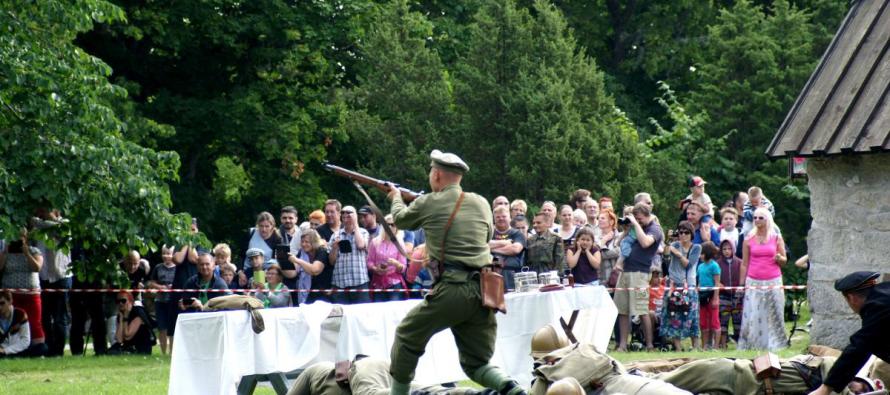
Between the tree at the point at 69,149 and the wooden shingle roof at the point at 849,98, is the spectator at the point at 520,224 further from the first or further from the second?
the wooden shingle roof at the point at 849,98

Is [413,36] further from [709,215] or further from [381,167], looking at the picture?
[709,215]

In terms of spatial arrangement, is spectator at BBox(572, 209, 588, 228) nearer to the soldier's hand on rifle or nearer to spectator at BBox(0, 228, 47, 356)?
spectator at BBox(0, 228, 47, 356)

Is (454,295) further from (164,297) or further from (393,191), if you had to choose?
(164,297)

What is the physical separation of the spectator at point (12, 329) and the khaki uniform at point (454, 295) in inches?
345

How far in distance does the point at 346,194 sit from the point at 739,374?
21409mm

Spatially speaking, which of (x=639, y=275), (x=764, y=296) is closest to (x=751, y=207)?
(x=764, y=296)

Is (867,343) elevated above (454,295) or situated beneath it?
situated beneath

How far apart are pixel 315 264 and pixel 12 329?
3903 mm

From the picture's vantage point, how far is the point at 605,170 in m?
26.8

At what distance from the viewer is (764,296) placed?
16844mm

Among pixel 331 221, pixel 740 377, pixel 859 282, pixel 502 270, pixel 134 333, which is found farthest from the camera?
pixel 134 333

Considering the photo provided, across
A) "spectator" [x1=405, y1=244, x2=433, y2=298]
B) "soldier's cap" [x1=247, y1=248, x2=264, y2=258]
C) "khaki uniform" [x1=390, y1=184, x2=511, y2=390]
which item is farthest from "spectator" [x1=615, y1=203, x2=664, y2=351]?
"khaki uniform" [x1=390, y1=184, x2=511, y2=390]

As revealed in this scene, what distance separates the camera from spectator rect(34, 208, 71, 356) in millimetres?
18828

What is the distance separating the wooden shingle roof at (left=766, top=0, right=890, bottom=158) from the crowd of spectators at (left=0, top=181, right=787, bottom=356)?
329 centimetres
